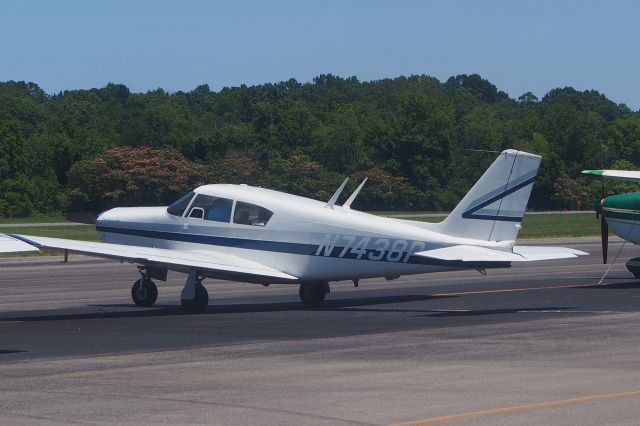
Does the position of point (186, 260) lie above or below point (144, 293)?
above

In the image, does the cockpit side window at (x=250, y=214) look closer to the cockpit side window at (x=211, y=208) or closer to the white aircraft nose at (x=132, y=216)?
the cockpit side window at (x=211, y=208)

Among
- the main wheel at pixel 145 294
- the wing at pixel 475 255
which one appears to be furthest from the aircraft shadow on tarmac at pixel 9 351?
the wing at pixel 475 255

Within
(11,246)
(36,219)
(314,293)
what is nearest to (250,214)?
(314,293)

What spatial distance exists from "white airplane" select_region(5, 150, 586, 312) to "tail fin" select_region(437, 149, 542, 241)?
0.02 meters

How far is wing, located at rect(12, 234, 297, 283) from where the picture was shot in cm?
2042

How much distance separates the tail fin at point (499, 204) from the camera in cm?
2038

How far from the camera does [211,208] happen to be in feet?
71.5

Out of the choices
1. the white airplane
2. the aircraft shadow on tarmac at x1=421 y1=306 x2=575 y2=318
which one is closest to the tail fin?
the white airplane

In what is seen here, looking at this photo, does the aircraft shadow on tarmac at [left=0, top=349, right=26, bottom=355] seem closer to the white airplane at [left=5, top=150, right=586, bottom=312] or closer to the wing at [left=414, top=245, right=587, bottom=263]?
the white airplane at [left=5, top=150, right=586, bottom=312]

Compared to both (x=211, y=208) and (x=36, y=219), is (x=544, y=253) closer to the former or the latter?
(x=211, y=208)

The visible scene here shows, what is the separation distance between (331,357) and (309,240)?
6.36m

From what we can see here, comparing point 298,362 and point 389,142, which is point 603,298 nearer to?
point 298,362

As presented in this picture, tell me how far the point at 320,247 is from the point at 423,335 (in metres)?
4.32

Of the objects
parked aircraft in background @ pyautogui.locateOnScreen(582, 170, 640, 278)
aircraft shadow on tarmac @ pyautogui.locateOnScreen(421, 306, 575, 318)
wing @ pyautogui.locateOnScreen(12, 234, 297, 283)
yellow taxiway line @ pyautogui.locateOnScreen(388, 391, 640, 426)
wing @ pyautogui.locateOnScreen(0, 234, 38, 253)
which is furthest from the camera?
parked aircraft in background @ pyautogui.locateOnScreen(582, 170, 640, 278)
